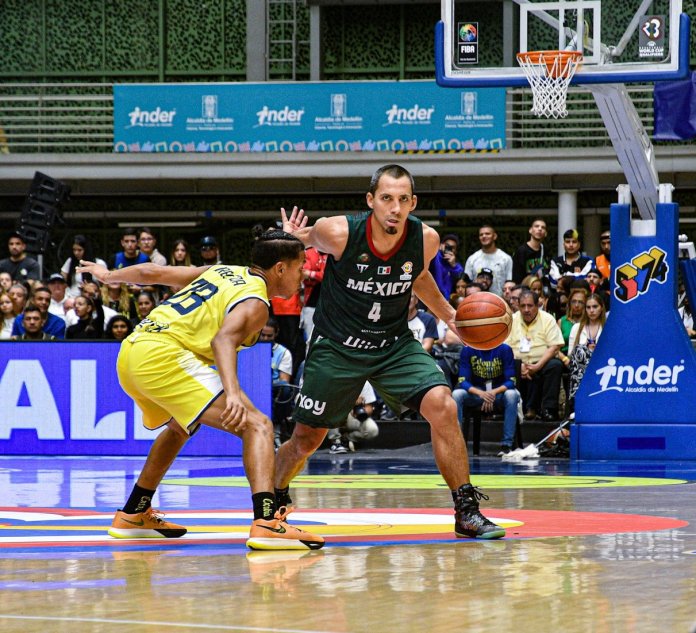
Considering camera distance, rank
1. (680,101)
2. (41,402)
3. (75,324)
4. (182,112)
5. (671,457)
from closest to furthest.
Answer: (671,457) → (41,402) → (75,324) → (680,101) → (182,112)

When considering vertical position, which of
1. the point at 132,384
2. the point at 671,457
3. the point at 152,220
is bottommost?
the point at 671,457

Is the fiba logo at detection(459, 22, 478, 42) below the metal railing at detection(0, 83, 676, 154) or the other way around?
below

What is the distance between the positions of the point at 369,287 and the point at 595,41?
6383 millimetres

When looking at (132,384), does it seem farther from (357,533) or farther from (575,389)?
(575,389)

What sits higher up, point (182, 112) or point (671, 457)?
point (182, 112)

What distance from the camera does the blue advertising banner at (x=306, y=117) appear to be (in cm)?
2011

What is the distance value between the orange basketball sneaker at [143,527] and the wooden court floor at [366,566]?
0.09m

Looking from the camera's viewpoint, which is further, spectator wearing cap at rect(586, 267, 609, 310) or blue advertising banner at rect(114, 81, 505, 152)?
blue advertising banner at rect(114, 81, 505, 152)

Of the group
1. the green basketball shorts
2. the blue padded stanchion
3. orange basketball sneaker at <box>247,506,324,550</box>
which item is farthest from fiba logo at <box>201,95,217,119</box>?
orange basketball sneaker at <box>247,506,324,550</box>

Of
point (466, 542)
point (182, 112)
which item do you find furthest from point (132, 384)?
point (182, 112)

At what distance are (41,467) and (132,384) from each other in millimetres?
6052

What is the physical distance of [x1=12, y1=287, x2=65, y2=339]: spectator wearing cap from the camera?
14094mm

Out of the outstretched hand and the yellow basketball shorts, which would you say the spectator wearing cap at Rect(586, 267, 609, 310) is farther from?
the yellow basketball shorts

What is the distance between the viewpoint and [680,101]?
16844mm
